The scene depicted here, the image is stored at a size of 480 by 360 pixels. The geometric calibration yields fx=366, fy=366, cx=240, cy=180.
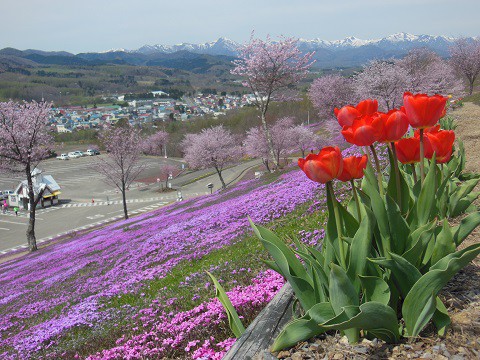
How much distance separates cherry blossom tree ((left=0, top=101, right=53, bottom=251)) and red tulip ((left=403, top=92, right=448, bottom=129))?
2686cm

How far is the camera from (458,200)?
4.77 meters

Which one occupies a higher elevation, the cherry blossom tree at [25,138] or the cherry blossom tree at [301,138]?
the cherry blossom tree at [25,138]

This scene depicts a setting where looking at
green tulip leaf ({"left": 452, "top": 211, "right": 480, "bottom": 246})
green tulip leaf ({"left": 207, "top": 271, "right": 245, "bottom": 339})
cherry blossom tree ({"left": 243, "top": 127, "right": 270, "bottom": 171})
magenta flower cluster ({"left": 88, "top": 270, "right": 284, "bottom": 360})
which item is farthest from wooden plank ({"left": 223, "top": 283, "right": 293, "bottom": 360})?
cherry blossom tree ({"left": 243, "top": 127, "right": 270, "bottom": 171})

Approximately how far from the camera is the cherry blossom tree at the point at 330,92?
5234 centimetres

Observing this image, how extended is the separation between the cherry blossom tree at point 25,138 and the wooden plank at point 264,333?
2572 centimetres

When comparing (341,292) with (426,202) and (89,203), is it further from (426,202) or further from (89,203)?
(89,203)

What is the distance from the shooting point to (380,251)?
2.74m

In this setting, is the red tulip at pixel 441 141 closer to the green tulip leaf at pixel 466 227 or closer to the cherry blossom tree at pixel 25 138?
the green tulip leaf at pixel 466 227

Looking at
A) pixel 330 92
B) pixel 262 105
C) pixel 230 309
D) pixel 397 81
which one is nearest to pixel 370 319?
pixel 230 309

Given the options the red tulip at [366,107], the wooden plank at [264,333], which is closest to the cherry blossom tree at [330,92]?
the red tulip at [366,107]

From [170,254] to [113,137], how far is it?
28392mm

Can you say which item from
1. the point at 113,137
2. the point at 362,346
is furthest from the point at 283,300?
the point at 113,137

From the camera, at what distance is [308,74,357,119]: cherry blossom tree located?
172 ft

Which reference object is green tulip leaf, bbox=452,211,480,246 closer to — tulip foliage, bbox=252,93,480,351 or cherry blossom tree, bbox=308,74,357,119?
tulip foliage, bbox=252,93,480,351
